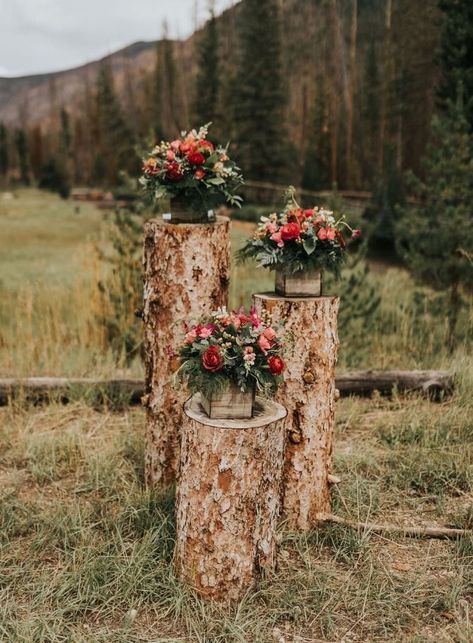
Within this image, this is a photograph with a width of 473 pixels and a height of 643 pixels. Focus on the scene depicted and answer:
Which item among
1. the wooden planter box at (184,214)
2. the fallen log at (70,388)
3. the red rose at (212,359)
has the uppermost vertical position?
the wooden planter box at (184,214)

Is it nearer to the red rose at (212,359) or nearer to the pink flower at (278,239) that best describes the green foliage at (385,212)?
the pink flower at (278,239)

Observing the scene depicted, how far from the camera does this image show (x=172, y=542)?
3.00m

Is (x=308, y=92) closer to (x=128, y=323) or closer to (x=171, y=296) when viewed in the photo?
(x=128, y=323)

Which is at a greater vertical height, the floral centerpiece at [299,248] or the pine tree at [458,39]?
the pine tree at [458,39]

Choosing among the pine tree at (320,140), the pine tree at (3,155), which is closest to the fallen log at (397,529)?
the pine tree at (320,140)

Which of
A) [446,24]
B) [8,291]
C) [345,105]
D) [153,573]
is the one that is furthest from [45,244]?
[345,105]

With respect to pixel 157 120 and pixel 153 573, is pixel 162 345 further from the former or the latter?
pixel 157 120

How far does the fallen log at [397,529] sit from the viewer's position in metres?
3.15

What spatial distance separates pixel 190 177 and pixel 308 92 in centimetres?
3464

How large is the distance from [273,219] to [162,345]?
85cm

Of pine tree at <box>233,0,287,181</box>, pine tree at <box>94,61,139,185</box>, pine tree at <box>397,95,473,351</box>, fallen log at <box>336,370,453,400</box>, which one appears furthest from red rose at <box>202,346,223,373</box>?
pine tree at <box>94,61,139,185</box>

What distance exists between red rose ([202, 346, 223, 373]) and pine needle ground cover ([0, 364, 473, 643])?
2.85 feet

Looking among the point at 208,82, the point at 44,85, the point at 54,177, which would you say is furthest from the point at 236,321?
the point at 44,85

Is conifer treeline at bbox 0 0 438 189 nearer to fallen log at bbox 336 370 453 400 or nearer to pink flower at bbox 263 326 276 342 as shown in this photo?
fallen log at bbox 336 370 453 400
